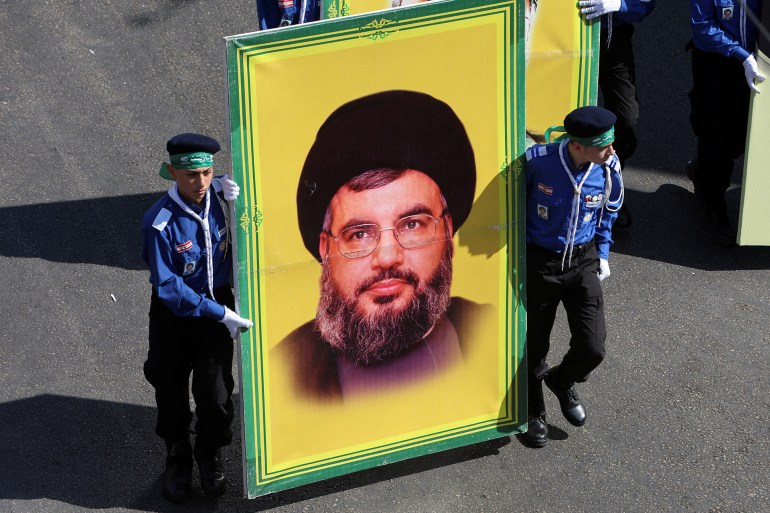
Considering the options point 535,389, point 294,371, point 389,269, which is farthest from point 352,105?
point 535,389

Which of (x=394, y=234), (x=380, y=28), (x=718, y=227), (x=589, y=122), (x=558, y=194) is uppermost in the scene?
(x=380, y=28)

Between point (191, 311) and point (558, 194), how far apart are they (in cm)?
173

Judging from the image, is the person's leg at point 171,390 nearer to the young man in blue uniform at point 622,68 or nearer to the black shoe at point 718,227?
the young man in blue uniform at point 622,68

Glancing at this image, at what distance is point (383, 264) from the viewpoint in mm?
5102

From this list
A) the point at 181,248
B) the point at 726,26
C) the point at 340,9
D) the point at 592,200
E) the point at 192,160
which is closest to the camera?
the point at 192,160

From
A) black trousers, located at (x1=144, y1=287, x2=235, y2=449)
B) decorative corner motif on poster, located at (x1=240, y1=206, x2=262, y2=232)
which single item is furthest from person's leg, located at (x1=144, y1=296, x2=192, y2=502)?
decorative corner motif on poster, located at (x1=240, y1=206, x2=262, y2=232)

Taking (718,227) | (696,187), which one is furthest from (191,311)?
(696,187)

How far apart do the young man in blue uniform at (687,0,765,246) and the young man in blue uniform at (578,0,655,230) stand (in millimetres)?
370

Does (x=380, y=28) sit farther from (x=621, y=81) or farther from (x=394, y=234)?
(x=621, y=81)

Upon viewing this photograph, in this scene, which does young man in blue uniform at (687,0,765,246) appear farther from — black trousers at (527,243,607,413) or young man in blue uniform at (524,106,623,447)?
black trousers at (527,243,607,413)

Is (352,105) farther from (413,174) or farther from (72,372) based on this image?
(72,372)

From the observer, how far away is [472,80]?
489cm

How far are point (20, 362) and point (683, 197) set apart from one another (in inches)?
172

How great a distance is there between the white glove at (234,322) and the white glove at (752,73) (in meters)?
3.54
